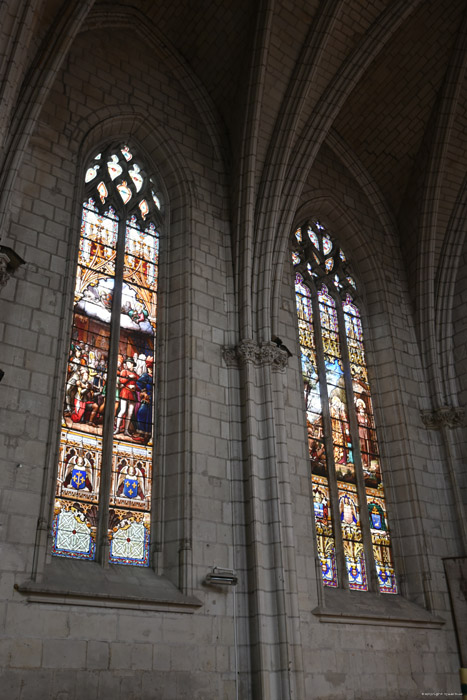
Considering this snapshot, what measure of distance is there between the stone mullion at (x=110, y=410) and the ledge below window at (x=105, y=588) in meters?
0.28

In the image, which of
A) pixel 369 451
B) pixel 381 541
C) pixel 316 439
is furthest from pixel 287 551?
pixel 369 451

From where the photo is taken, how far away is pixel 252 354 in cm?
1016

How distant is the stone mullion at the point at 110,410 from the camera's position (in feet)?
27.9

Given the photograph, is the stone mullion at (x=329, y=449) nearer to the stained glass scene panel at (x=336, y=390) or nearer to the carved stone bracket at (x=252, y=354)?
the stained glass scene panel at (x=336, y=390)

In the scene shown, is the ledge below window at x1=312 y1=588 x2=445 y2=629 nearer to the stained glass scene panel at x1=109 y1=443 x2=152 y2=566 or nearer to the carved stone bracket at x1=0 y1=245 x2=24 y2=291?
the stained glass scene panel at x1=109 y1=443 x2=152 y2=566

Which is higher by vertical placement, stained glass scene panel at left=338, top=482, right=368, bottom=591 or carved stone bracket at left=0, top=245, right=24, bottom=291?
carved stone bracket at left=0, top=245, right=24, bottom=291

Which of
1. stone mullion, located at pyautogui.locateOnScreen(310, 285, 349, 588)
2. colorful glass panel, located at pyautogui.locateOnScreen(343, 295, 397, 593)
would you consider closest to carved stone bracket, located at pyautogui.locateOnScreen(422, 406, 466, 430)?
colorful glass panel, located at pyautogui.locateOnScreen(343, 295, 397, 593)

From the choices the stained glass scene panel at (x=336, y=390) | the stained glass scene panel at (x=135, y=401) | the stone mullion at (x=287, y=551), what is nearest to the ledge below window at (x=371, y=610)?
the stone mullion at (x=287, y=551)

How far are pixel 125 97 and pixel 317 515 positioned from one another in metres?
6.97

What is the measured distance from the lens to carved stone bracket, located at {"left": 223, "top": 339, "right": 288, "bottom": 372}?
33.2 feet

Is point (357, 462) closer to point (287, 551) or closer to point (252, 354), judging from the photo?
point (252, 354)

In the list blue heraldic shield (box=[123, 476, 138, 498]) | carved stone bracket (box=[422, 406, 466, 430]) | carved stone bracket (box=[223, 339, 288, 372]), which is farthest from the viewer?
carved stone bracket (box=[422, 406, 466, 430])

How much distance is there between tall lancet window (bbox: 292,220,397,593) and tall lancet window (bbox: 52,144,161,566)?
286 centimetres

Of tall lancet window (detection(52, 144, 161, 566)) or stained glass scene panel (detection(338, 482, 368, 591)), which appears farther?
stained glass scene panel (detection(338, 482, 368, 591))
